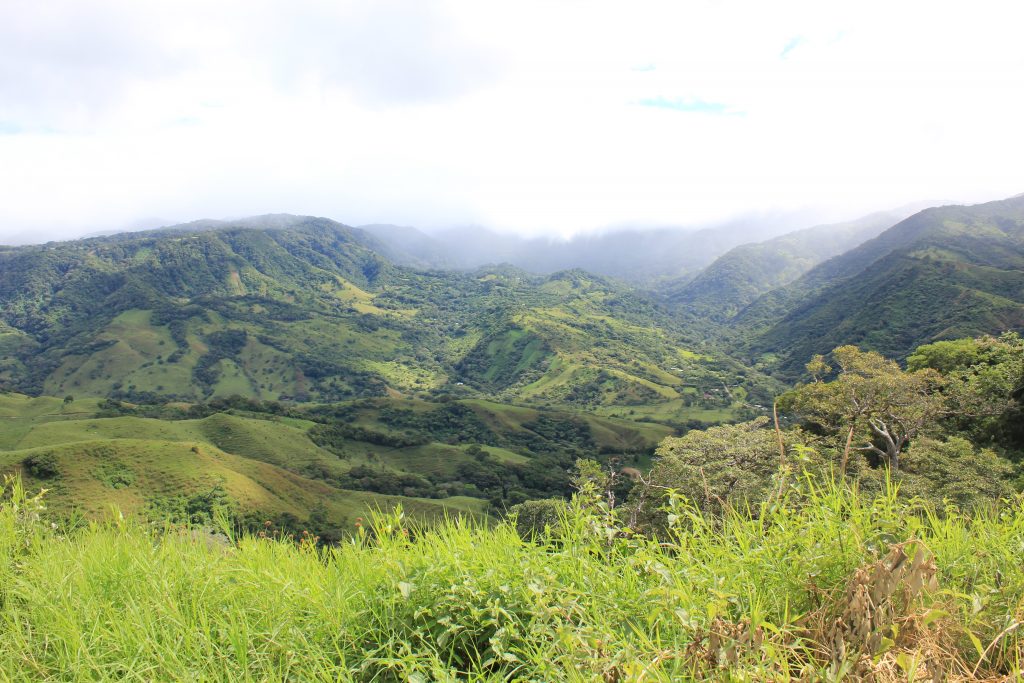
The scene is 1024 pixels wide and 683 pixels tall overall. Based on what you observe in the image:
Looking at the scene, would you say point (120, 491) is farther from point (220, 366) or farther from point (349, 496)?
point (220, 366)

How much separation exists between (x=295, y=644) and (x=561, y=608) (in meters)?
1.62

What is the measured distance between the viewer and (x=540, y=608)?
3.14 meters

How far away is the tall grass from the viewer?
2631mm

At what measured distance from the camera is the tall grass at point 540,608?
2.63 meters

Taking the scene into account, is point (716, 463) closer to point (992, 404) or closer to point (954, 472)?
point (954, 472)

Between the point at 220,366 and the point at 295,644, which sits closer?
the point at 295,644

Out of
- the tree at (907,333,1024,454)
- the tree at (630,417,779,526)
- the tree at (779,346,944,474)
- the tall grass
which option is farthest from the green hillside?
the tall grass

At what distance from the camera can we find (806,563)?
3090 mm

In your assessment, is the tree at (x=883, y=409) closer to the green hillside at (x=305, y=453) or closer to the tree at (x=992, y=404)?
the tree at (x=992, y=404)

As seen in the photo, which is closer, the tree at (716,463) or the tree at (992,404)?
the tree at (716,463)

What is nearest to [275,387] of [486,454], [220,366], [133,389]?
[220,366]

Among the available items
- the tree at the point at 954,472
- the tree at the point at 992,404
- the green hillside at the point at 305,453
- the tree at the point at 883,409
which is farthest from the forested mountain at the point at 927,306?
the tree at the point at 954,472

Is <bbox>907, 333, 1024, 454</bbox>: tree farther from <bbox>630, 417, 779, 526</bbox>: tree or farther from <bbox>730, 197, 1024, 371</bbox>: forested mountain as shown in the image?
→ <bbox>730, 197, 1024, 371</bbox>: forested mountain

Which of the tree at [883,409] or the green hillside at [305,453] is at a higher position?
the tree at [883,409]
